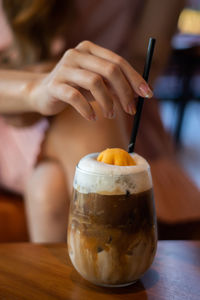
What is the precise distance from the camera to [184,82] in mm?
3172

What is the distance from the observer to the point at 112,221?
0.47m

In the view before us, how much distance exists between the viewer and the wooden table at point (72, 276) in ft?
1.60

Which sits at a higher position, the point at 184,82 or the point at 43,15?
the point at 43,15

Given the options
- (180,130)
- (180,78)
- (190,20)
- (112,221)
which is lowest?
(180,130)

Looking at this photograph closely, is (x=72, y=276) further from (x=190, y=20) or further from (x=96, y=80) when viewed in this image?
(x=190, y=20)

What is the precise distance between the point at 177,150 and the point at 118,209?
2610 millimetres

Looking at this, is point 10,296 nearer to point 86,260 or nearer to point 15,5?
point 86,260

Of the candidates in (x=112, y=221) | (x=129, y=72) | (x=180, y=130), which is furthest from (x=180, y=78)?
(x=112, y=221)

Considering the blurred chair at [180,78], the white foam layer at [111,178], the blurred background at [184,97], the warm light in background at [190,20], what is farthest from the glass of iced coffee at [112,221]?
the warm light in background at [190,20]

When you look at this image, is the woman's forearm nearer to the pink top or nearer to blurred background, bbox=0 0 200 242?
the pink top

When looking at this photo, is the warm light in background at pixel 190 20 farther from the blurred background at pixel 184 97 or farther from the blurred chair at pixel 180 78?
the blurred chair at pixel 180 78

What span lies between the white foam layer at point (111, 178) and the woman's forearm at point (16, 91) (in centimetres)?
30

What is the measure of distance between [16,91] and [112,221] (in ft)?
1.35

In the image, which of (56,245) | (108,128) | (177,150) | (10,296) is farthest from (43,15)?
(177,150)
